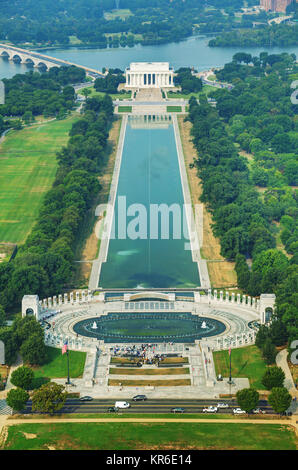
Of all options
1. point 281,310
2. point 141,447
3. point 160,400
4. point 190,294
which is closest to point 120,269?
point 190,294

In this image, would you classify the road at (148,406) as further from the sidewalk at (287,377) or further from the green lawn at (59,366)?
the green lawn at (59,366)

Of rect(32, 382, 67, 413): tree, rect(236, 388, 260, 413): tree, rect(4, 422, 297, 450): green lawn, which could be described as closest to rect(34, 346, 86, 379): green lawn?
rect(32, 382, 67, 413): tree

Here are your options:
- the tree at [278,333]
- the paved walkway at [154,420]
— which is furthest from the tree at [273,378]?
the tree at [278,333]

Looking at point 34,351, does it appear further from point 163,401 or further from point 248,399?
point 248,399

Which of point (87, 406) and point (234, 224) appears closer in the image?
point (87, 406)

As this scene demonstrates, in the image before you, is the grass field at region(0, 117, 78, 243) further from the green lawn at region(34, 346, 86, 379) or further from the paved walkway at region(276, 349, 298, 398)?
the paved walkway at region(276, 349, 298, 398)
